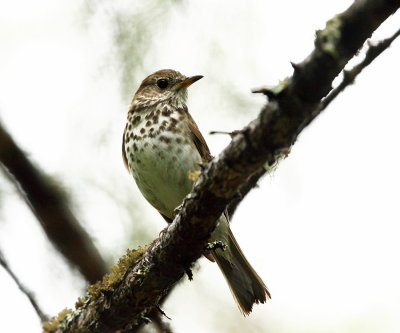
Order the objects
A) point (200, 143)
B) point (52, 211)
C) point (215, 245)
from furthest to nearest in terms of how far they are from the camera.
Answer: point (200, 143) → point (215, 245) → point (52, 211)

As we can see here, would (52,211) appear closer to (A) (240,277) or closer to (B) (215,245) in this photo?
(B) (215,245)

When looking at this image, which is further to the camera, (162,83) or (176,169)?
(162,83)

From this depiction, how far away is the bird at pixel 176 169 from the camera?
5.29 m

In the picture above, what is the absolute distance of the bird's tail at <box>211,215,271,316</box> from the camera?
5.25 meters

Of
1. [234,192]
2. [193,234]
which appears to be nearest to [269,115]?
[234,192]

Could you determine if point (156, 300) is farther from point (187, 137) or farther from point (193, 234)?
point (187, 137)

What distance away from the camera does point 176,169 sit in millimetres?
5332

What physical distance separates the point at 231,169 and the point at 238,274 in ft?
8.28

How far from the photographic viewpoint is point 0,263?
411cm

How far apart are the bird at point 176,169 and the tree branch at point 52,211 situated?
1.75 m

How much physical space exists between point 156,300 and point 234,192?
4.25 ft

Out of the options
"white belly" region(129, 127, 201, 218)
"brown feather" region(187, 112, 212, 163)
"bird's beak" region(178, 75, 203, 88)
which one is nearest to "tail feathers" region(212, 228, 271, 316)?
"white belly" region(129, 127, 201, 218)

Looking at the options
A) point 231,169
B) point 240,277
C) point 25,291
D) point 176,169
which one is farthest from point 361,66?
point 240,277

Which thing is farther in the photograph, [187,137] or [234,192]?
[187,137]
